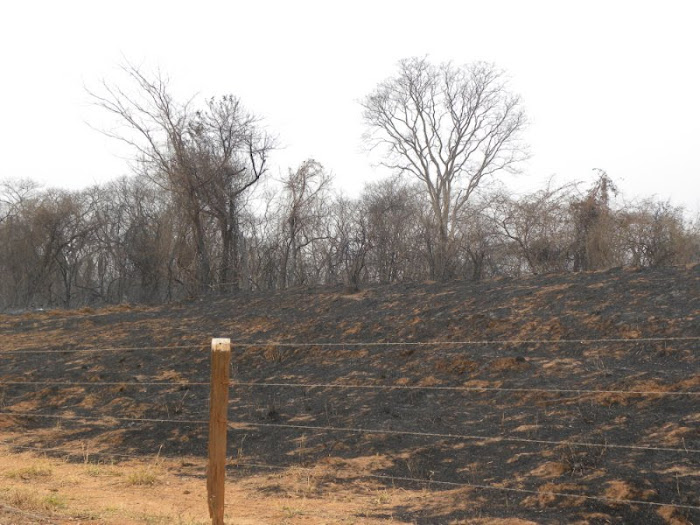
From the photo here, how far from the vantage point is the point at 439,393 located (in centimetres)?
865

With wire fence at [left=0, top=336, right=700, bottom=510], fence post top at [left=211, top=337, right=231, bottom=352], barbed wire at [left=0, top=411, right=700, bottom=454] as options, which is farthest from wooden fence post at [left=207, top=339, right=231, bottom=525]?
barbed wire at [left=0, top=411, right=700, bottom=454]

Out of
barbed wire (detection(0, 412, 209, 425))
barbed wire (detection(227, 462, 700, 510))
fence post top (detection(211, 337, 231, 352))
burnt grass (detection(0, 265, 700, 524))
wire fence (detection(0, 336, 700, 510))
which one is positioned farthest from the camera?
barbed wire (detection(0, 412, 209, 425))

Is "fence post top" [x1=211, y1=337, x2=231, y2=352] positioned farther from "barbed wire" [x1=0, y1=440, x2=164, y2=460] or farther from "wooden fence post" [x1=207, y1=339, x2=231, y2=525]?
"barbed wire" [x1=0, y1=440, x2=164, y2=460]

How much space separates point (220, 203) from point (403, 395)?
1416 centimetres

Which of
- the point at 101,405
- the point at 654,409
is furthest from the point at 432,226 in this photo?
the point at 654,409

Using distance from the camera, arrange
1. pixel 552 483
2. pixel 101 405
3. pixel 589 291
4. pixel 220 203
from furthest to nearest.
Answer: pixel 220 203 → pixel 589 291 → pixel 101 405 → pixel 552 483

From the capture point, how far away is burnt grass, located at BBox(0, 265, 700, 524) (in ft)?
20.1

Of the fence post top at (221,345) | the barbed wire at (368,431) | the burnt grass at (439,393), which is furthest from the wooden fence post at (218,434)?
the barbed wire at (368,431)

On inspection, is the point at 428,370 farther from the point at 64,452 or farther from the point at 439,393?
the point at 64,452

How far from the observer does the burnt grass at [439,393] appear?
6121mm

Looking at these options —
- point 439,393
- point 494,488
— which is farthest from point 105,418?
point 494,488

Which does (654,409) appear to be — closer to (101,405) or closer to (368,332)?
(368,332)

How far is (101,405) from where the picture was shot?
1030 centimetres

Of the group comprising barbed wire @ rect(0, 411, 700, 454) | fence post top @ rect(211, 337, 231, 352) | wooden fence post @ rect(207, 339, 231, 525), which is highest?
fence post top @ rect(211, 337, 231, 352)
